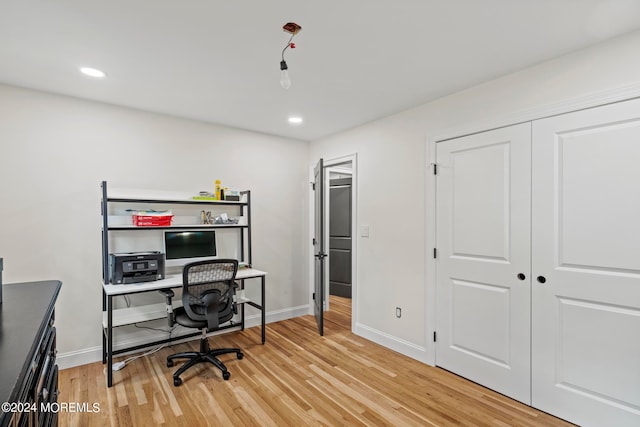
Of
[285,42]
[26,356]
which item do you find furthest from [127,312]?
[285,42]

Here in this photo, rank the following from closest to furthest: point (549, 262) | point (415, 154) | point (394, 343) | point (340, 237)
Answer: point (549, 262), point (415, 154), point (394, 343), point (340, 237)

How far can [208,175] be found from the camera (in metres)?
3.71

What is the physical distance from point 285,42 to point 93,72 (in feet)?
5.13

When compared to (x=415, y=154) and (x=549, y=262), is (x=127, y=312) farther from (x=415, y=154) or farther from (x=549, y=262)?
(x=549, y=262)

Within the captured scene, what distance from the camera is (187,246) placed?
3.40 meters

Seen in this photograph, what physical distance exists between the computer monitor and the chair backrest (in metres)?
0.69

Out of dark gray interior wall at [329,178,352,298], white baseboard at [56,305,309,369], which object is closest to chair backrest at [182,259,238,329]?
white baseboard at [56,305,309,369]

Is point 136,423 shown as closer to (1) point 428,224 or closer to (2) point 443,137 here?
(1) point 428,224

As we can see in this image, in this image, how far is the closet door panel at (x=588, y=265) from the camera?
192cm

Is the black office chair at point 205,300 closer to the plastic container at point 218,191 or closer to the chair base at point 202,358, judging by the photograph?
the chair base at point 202,358

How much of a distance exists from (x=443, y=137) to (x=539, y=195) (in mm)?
931

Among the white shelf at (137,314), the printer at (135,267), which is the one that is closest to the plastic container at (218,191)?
the printer at (135,267)

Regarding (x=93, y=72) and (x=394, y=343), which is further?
(x=394, y=343)

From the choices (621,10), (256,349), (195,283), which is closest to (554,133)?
(621,10)
